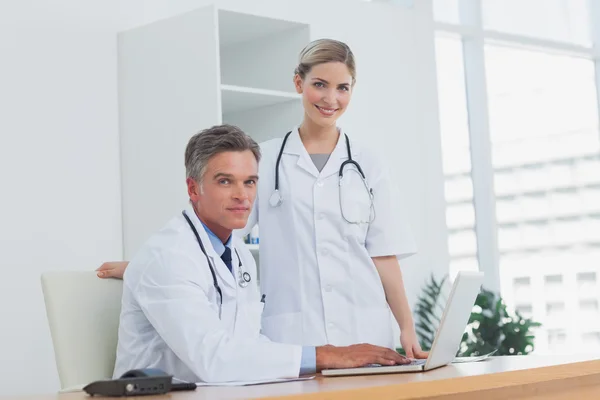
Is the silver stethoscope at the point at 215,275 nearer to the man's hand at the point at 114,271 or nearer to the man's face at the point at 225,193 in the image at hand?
the man's face at the point at 225,193

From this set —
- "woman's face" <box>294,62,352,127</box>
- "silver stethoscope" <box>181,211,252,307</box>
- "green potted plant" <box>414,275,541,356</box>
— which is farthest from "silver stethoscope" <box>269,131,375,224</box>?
"green potted plant" <box>414,275,541,356</box>

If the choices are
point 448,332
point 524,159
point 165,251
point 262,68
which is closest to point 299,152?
point 165,251

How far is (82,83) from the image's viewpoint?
12.6ft

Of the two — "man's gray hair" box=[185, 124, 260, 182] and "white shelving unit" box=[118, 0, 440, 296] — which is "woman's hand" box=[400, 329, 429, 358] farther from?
"white shelving unit" box=[118, 0, 440, 296]

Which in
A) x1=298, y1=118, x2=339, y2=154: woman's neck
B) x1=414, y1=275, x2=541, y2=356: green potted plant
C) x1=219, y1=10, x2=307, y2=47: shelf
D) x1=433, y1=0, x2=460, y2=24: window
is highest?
x1=433, y1=0, x2=460, y2=24: window

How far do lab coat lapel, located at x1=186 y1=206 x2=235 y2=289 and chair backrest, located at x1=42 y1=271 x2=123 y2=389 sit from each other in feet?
1.00

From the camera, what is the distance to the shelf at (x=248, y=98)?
3.78m

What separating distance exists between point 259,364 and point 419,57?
12.0 ft

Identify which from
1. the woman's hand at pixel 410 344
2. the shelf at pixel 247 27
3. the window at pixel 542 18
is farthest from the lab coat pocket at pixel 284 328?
the window at pixel 542 18

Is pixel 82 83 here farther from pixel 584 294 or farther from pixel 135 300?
pixel 584 294

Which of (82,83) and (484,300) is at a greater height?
(82,83)

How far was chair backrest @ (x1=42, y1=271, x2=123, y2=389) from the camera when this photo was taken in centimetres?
218

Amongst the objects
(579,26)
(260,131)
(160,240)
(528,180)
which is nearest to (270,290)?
(160,240)

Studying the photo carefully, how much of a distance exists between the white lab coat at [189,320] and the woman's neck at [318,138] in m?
0.62
